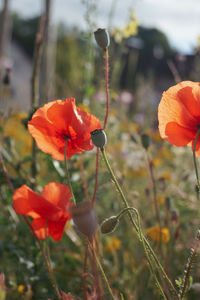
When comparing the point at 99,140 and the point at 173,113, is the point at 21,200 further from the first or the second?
the point at 173,113

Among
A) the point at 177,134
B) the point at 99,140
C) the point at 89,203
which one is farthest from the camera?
the point at 177,134

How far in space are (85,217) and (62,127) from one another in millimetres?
230

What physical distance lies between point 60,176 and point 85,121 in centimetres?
45

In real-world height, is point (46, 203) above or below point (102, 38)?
below

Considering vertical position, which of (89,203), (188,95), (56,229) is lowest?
(56,229)

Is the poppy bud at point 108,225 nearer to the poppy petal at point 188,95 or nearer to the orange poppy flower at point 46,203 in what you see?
the orange poppy flower at point 46,203

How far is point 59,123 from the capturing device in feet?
2.37

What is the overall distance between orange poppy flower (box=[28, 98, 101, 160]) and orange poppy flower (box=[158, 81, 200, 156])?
5.0 inches

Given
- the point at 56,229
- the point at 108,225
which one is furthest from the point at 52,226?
Answer: the point at 108,225

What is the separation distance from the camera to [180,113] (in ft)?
2.39

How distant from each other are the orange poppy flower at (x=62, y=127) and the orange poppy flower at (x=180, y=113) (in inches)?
5.0

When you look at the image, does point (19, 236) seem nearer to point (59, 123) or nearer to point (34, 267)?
point (34, 267)

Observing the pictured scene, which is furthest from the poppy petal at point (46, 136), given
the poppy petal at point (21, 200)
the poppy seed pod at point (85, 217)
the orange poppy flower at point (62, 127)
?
the poppy seed pod at point (85, 217)

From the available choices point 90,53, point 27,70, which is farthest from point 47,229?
point 27,70
